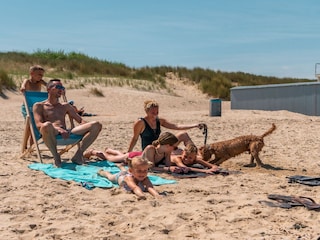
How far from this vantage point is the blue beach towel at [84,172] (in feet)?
18.3

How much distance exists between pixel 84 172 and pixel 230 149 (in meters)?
2.01

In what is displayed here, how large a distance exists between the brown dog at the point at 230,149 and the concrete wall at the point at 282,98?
36.4 feet

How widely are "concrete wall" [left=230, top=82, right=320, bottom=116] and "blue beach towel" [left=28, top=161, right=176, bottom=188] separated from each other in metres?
12.4

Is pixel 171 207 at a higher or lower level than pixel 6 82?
lower

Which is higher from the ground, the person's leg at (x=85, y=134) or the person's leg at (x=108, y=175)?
the person's leg at (x=85, y=134)

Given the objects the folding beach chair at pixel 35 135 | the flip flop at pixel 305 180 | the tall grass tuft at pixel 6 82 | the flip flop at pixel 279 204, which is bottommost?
the flip flop at pixel 305 180

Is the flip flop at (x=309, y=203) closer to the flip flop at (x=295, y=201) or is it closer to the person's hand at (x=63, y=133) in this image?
the flip flop at (x=295, y=201)

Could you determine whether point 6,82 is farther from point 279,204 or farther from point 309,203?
point 309,203

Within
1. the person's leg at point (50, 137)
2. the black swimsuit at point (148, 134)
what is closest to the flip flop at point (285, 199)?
the black swimsuit at point (148, 134)

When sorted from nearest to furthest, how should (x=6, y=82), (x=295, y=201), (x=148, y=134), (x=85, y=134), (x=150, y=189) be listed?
(x=295, y=201) → (x=150, y=189) → (x=148, y=134) → (x=85, y=134) → (x=6, y=82)

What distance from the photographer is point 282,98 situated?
1847 cm

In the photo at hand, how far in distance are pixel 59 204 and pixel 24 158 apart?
105 inches

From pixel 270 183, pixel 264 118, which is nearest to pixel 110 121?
pixel 264 118

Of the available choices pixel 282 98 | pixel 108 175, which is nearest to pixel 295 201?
pixel 108 175
